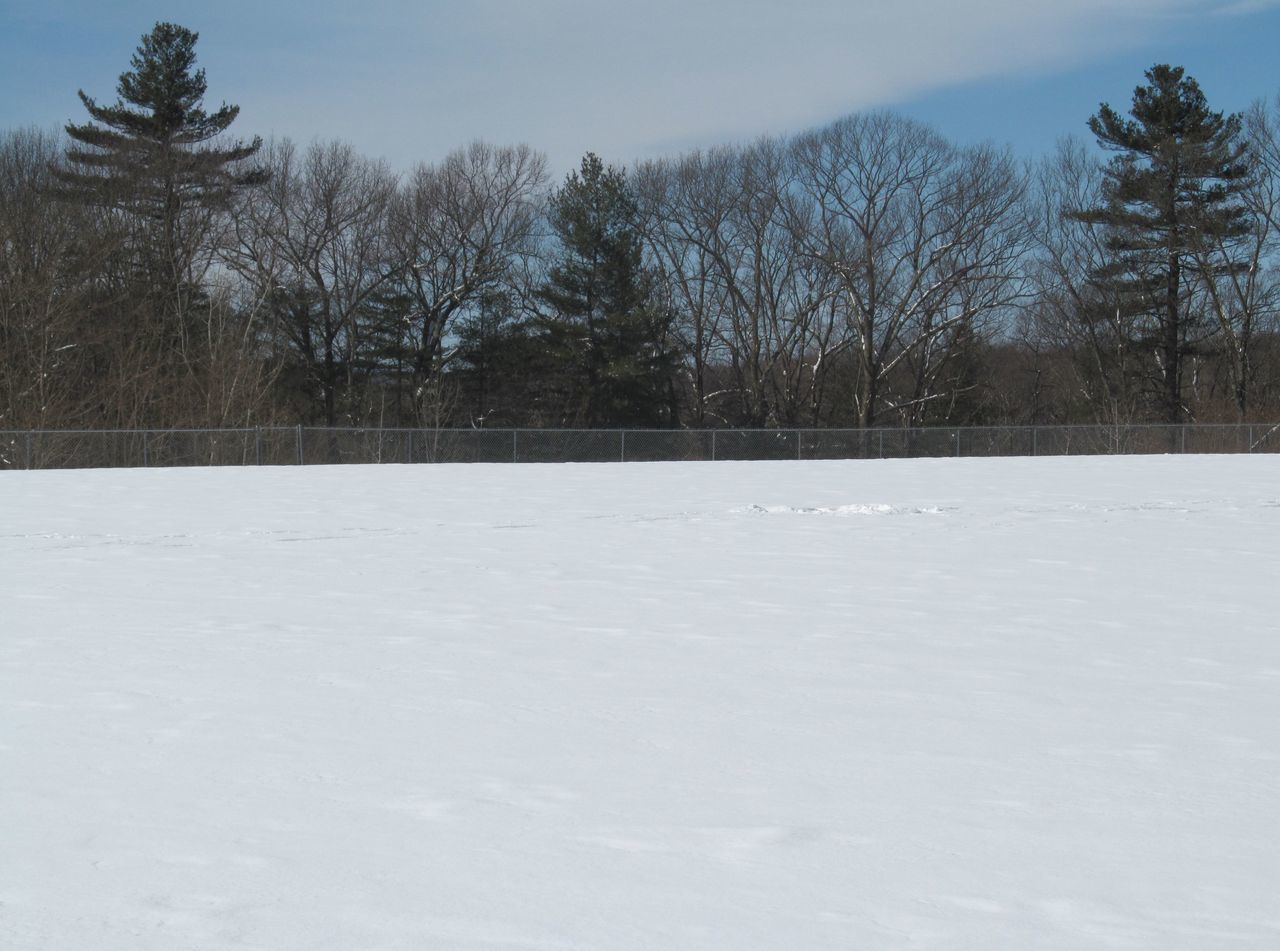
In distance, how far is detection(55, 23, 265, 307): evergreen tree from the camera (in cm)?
4169

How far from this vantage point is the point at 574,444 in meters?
34.5

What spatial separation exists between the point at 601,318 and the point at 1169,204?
20750 millimetres

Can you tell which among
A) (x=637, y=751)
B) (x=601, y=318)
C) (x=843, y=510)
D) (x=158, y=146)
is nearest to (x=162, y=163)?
(x=158, y=146)

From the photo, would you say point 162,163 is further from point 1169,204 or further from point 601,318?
point 1169,204

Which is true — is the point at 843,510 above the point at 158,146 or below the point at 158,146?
below

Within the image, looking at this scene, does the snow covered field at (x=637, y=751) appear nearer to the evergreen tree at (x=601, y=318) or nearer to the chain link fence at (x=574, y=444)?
the chain link fence at (x=574, y=444)

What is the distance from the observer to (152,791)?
4398 mm

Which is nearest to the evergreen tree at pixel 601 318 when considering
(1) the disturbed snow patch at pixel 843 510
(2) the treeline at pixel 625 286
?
(2) the treeline at pixel 625 286

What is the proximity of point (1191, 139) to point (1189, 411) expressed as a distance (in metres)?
10.0

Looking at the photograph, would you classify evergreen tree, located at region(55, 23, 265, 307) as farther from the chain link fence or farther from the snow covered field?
the snow covered field

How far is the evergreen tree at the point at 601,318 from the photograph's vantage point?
48.4m

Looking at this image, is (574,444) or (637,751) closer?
(637,751)

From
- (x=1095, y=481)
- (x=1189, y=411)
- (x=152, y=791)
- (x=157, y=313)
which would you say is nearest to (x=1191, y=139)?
(x=1189, y=411)

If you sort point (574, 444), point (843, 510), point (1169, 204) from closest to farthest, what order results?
point (843, 510) → point (574, 444) → point (1169, 204)
